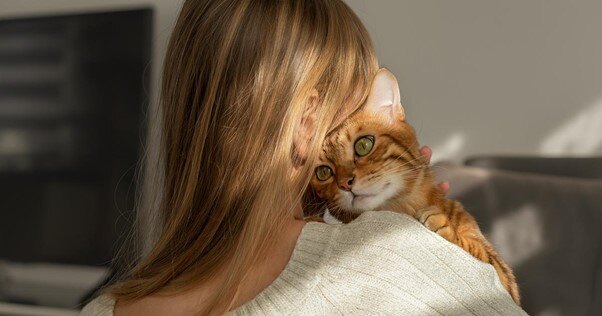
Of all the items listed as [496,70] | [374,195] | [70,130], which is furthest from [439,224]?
[70,130]

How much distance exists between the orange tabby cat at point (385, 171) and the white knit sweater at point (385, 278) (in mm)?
90

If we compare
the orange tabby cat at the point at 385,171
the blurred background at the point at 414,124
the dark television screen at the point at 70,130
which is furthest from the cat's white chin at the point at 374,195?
the dark television screen at the point at 70,130

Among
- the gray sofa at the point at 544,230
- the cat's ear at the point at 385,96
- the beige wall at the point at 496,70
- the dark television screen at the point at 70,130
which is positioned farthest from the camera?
the dark television screen at the point at 70,130

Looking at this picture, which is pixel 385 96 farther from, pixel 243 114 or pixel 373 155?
pixel 243 114

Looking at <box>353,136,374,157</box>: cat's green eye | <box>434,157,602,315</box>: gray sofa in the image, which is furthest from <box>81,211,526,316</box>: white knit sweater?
<box>434,157,602,315</box>: gray sofa

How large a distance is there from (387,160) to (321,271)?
18 cm

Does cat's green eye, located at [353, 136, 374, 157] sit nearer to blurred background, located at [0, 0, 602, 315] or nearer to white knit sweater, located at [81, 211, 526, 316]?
white knit sweater, located at [81, 211, 526, 316]

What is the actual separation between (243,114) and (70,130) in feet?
8.20

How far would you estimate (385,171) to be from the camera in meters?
0.96

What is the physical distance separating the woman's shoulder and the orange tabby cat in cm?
34

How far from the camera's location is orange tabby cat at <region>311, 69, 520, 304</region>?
964mm

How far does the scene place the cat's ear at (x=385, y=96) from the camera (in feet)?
3.13

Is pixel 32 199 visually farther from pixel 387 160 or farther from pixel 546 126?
pixel 387 160

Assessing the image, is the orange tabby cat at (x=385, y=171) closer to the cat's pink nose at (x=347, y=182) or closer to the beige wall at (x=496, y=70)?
the cat's pink nose at (x=347, y=182)
